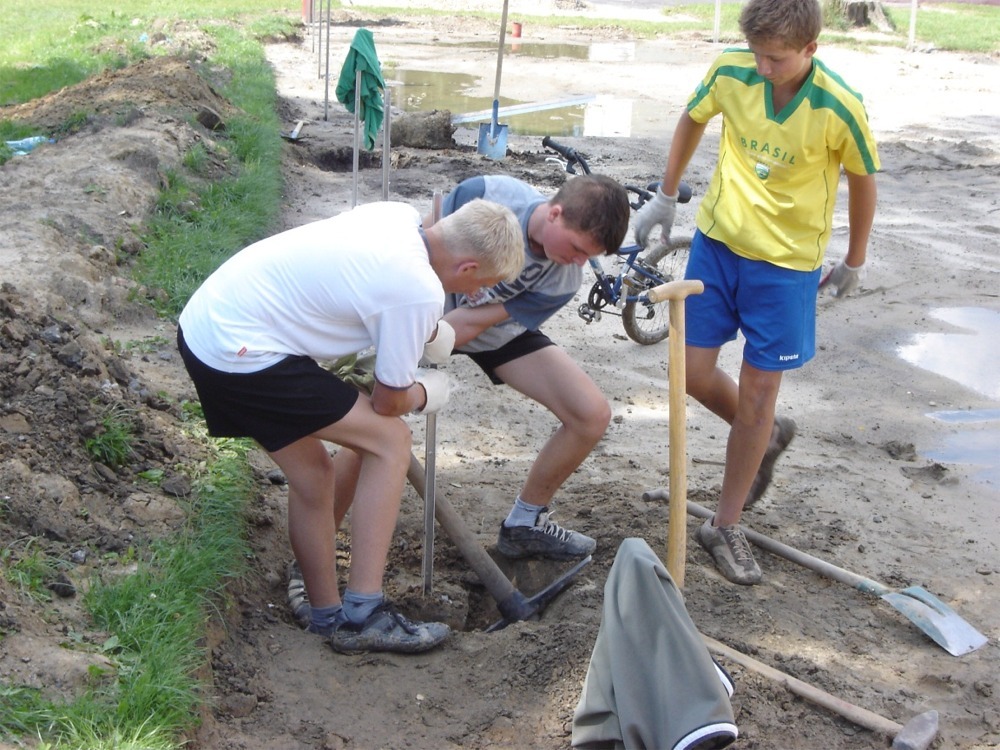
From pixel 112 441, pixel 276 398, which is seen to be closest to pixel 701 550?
pixel 276 398

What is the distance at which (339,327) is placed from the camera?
2.99 metres

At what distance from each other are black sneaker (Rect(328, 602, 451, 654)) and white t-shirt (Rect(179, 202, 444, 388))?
89 cm

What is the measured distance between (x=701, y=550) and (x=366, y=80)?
549cm

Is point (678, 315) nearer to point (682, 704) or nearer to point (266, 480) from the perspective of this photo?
point (682, 704)

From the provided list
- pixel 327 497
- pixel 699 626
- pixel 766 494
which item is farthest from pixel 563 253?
pixel 766 494

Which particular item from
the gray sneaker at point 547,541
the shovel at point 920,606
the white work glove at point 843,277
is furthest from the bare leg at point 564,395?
the white work glove at point 843,277

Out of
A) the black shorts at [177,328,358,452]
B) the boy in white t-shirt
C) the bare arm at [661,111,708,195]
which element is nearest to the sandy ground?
the boy in white t-shirt

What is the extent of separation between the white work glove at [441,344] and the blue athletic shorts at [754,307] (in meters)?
1.02

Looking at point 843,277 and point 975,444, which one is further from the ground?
point 843,277

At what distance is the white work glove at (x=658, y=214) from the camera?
429cm

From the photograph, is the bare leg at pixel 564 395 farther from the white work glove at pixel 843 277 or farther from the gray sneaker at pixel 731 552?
the white work glove at pixel 843 277

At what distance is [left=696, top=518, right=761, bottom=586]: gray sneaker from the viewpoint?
12.6ft

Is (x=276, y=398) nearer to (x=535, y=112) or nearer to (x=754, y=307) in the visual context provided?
(x=754, y=307)

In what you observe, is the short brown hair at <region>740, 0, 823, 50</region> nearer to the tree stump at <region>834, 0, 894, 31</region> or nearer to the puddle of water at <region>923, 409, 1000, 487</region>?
the puddle of water at <region>923, 409, 1000, 487</region>
